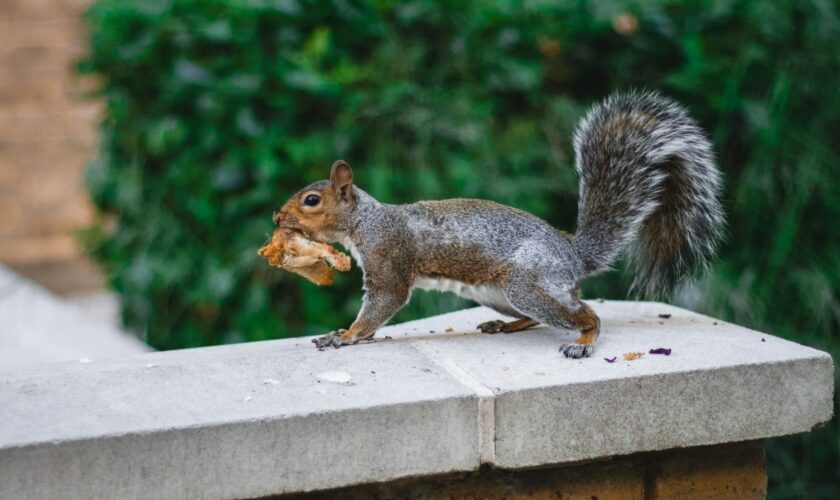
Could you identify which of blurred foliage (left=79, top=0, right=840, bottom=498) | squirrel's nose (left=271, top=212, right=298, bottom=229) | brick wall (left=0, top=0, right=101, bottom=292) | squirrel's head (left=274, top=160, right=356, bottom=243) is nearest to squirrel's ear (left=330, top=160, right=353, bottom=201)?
squirrel's head (left=274, top=160, right=356, bottom=243)

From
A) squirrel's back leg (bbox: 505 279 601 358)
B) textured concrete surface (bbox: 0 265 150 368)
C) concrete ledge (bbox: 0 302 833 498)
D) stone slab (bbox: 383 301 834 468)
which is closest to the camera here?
concrete ledge (bbox: 0 302 833 498)

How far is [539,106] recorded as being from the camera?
3.18 metres

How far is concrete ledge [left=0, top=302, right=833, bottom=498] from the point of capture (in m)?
1.37

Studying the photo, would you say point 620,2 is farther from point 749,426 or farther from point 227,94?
point 749,426

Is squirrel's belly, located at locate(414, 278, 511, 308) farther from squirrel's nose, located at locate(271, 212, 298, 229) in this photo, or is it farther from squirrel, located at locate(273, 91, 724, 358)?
squirrel's nose, located at locate(271, 212, 298, 229)

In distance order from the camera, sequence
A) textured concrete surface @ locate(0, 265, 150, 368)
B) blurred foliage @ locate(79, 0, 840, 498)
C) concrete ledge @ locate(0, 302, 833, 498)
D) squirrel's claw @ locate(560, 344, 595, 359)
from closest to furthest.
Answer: concrete ledge @ locate(0, 302, 833, 498), squirrel's claw @ locate(560, 344, 595, 359), blurred foliage @ locate(79, 0, 840, 498), textured concrete surface @ locate(0, 265, 150, 368)

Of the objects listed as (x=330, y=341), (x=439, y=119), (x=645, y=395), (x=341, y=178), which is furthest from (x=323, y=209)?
(x=439, y=119)

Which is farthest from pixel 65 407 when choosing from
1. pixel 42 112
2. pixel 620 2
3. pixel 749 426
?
pixel 42 112

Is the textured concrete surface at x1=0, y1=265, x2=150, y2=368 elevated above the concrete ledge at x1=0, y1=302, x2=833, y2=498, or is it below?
below

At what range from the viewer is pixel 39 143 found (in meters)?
6.23

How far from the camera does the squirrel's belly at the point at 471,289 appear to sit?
203 centimetres

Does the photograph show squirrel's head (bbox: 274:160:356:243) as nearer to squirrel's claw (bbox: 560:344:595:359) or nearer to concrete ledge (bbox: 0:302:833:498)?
concrete ledge (bbox: 0:302:833:498)

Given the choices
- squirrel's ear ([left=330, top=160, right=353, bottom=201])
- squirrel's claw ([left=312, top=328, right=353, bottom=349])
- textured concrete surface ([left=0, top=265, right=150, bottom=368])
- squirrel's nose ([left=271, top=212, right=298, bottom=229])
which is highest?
squirrel's ear ([left=330, top=160, right=353, bottom=201])

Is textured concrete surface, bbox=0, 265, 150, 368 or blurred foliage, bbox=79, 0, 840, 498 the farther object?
textured concrete surface, bbox=0, 265, 150, 368
